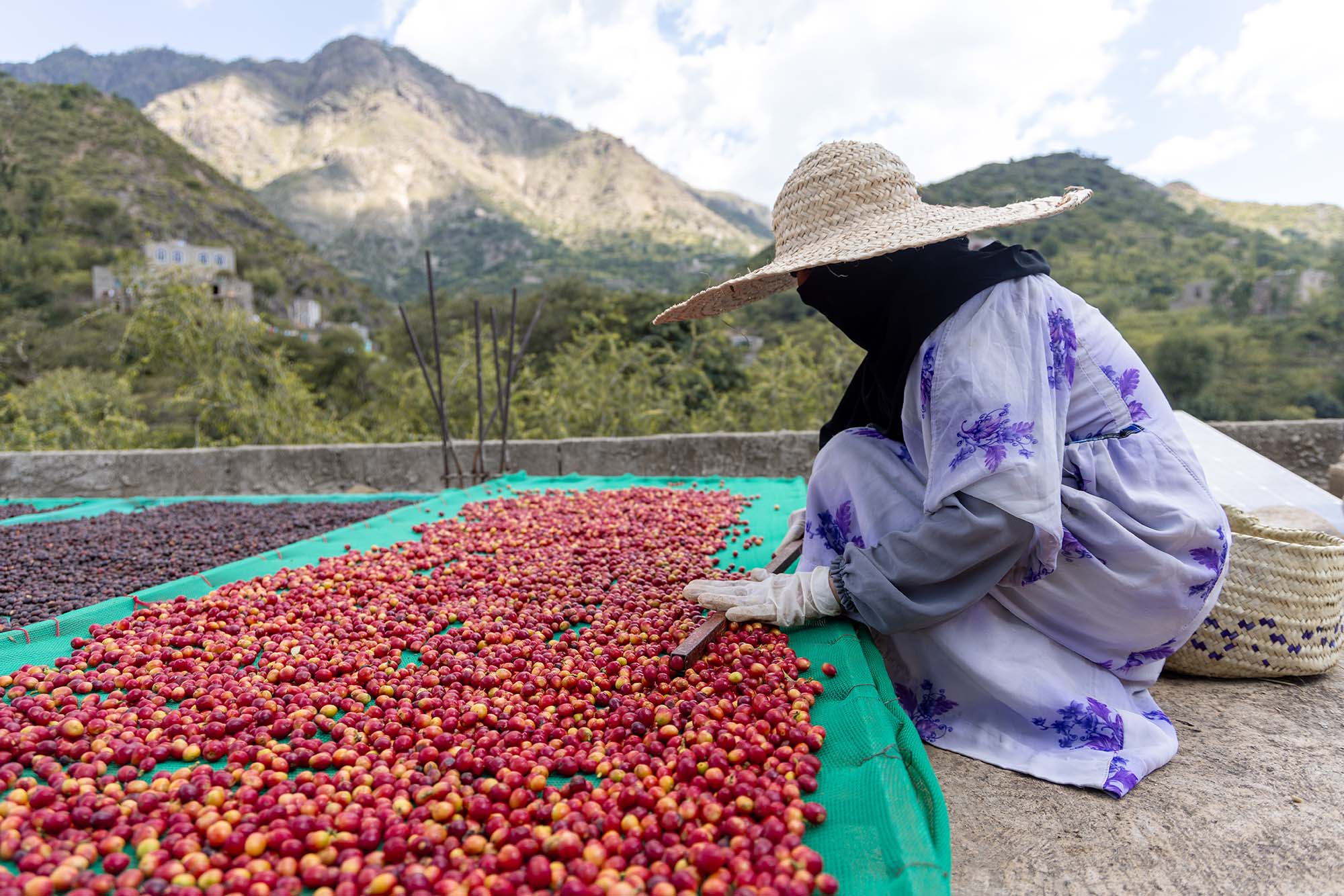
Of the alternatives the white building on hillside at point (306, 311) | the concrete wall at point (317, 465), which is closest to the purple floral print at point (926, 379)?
the concrete wall at point (317, 465)

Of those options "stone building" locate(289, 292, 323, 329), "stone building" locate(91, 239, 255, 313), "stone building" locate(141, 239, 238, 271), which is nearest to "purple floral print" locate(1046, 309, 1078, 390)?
"stone building" locate(91, 239, 255, 313)

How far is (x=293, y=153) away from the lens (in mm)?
117938

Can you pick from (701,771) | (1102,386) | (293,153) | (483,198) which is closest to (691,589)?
(701,771)

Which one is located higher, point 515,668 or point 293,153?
point 293,153

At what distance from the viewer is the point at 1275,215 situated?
53.3 m

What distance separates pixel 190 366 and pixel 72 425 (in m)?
1.23

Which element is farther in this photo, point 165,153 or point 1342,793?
point 165,153

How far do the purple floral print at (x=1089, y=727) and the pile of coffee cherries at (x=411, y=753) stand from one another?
49 centimetres

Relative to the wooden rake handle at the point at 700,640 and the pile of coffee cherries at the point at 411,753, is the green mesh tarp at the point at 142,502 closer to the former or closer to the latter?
the pile of coffee cherries at the point at 411,753

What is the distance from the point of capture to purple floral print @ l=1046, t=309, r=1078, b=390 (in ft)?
5.06

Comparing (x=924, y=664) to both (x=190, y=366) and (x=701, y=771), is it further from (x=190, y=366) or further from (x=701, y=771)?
(x=190, y=366)

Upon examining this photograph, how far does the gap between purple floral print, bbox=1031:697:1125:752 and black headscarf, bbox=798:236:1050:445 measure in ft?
2.53

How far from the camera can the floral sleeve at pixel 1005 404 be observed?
1.38 meters

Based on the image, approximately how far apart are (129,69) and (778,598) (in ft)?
693
